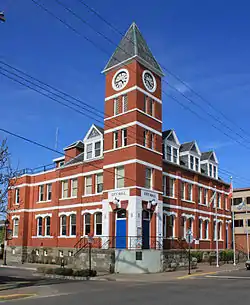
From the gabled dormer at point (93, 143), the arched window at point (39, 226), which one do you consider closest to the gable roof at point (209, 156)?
the gabled dormer at point (93, 143)

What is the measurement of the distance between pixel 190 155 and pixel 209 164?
16.7ft

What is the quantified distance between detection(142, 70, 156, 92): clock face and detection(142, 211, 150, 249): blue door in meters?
11.1

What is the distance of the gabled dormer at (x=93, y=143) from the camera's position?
125ft

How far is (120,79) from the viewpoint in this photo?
117 ft

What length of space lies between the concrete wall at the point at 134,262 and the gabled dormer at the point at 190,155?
49.4 feet

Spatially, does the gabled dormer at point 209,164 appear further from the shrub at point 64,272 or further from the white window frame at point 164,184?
the shrub at point 64,272

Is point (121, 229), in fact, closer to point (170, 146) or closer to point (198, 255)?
point (170, 146)

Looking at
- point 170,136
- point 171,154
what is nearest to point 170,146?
point 171,154

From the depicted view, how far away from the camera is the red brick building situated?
3306 centimetres

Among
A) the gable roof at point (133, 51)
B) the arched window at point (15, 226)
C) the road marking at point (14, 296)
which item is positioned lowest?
the road marking at point (14, 296)

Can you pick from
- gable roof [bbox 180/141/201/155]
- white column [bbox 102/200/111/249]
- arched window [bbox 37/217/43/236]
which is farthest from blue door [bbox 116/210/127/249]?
gable roof [bbox 180/141/201/155]

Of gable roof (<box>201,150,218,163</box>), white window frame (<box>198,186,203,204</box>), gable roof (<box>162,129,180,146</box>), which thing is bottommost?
white window frame (<box>198,186,203,204</box>)

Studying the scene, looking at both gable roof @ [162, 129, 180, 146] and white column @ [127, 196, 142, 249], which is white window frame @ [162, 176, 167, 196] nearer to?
gable roof @ [162, 129, 180, 146]

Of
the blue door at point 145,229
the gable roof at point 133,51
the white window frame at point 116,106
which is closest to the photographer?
the blue door at point 145,229
